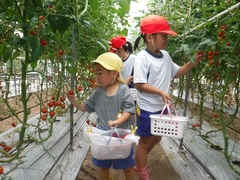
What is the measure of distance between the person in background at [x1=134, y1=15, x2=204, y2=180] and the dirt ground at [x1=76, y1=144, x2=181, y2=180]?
34cm

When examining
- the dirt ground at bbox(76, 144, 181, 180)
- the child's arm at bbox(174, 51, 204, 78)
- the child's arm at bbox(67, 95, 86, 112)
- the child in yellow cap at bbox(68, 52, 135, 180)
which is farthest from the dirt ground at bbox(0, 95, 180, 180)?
the child's arm at bbox(174, 51, 204, 78)

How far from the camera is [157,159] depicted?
8.11 ft

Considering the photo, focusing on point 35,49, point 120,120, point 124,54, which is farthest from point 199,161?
point 35,49

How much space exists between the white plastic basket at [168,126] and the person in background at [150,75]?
0.12 metres

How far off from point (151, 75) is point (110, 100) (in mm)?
367

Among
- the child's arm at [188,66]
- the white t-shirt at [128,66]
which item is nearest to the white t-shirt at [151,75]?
the child's arm at [188,66]

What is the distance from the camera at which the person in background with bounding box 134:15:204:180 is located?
165cm

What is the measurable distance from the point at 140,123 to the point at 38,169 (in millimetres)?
835

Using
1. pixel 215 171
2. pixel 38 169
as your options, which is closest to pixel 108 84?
pixel 38 169

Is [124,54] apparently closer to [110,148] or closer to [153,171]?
[153,171]

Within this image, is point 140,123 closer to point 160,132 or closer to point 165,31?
point 160,132

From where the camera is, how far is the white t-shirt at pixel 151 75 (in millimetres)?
1683

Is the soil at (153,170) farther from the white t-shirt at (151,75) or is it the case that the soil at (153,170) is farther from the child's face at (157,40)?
the child's face at (157,40)

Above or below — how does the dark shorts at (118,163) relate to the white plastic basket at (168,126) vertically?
below
